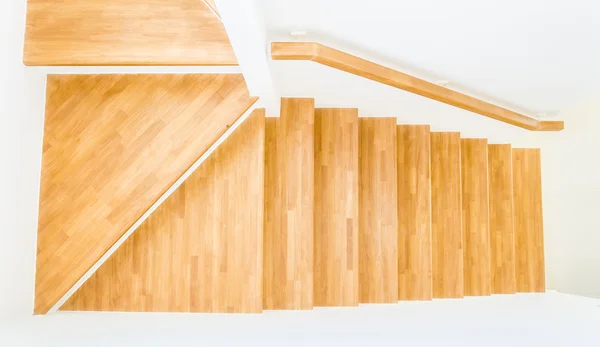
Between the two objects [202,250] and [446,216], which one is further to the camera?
[446,216]

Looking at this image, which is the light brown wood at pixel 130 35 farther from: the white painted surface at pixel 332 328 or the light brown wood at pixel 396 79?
the white painted surface at pixel 332 328

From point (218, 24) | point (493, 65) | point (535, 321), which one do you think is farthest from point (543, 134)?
point (218, 24)

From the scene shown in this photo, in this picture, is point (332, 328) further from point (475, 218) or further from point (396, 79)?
point (475, 218)

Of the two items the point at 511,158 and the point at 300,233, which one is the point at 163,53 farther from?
the point at 511,158

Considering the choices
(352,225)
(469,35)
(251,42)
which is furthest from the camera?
(352,225)

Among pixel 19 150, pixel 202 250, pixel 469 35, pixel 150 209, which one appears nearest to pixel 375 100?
pixel 469 35

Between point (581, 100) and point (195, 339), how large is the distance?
9.91 ft

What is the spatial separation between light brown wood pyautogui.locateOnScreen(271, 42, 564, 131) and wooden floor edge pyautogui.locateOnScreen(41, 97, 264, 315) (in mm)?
440

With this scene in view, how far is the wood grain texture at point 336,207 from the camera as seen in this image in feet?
10.9

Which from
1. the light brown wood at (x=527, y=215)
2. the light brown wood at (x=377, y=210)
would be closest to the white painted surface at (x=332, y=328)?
the light brown wood at (x=377, y=210)

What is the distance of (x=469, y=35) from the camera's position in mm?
2561

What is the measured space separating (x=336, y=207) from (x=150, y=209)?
1197 millimetres

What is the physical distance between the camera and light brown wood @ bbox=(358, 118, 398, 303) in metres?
3.60

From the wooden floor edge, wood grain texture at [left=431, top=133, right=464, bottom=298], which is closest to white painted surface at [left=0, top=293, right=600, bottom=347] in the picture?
the wooden floor edge
